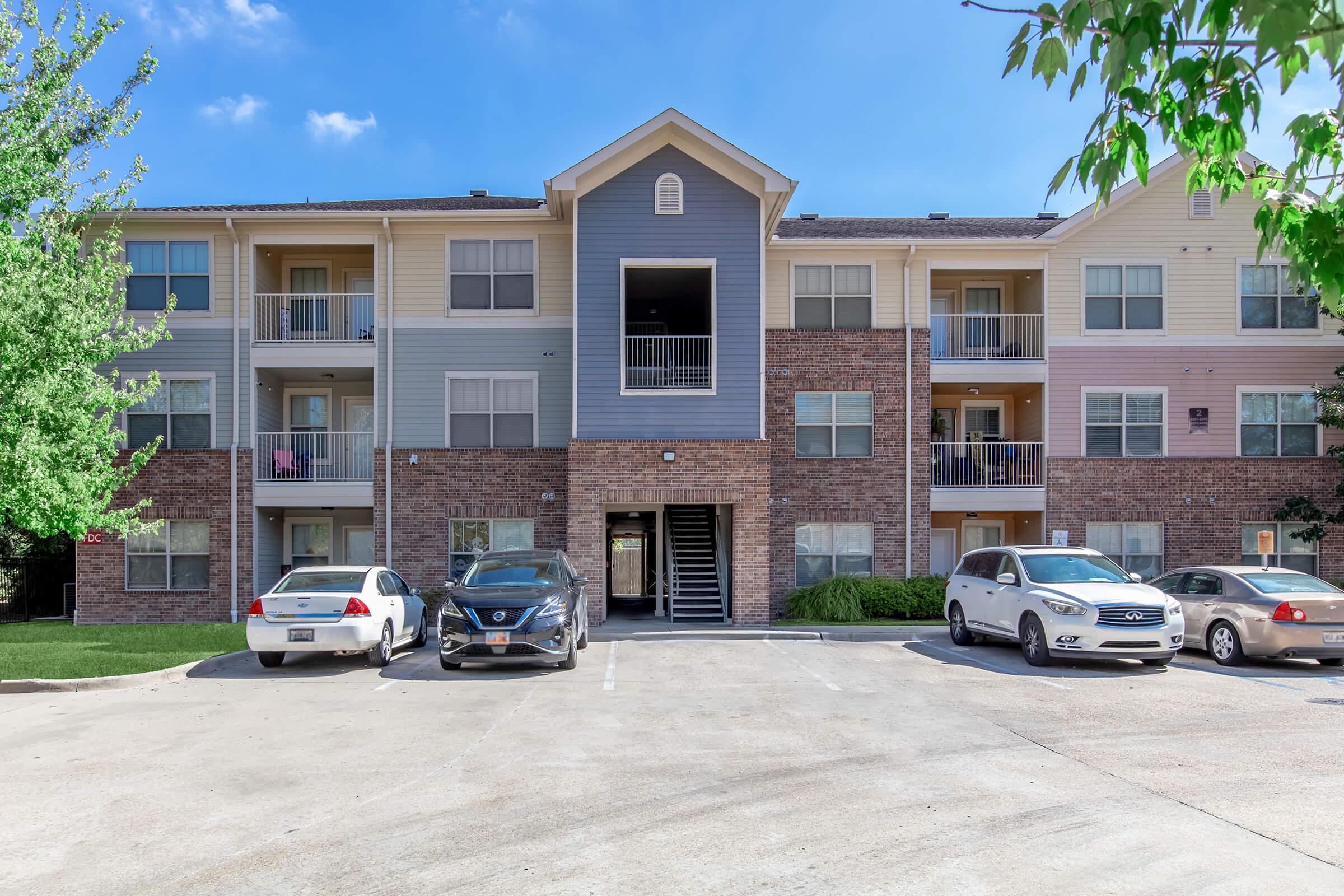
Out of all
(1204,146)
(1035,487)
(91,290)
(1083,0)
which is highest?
(91,290)

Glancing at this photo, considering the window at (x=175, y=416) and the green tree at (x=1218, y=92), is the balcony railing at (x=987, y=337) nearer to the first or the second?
the window at (x=175, y=416)

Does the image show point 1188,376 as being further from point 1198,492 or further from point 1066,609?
point 1066,609

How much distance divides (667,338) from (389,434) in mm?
6312

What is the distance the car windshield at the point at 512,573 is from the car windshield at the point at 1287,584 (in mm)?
10304

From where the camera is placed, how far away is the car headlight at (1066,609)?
512 inches

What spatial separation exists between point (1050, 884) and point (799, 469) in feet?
53.7

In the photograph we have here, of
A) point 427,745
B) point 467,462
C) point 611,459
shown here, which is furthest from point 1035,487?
point 427,745

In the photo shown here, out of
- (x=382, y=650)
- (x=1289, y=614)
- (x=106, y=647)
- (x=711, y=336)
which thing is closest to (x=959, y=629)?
(x=1289, y=614)

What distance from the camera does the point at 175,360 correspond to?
66.9 feet

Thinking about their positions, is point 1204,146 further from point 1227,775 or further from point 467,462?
point 467,462

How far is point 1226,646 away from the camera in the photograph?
45.5 feet

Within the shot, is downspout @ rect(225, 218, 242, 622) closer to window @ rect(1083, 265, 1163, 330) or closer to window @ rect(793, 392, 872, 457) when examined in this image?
window @ rect(793, 392, 872, 457)

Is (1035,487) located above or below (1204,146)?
below

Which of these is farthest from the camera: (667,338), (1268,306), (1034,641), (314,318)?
(1268,306)
